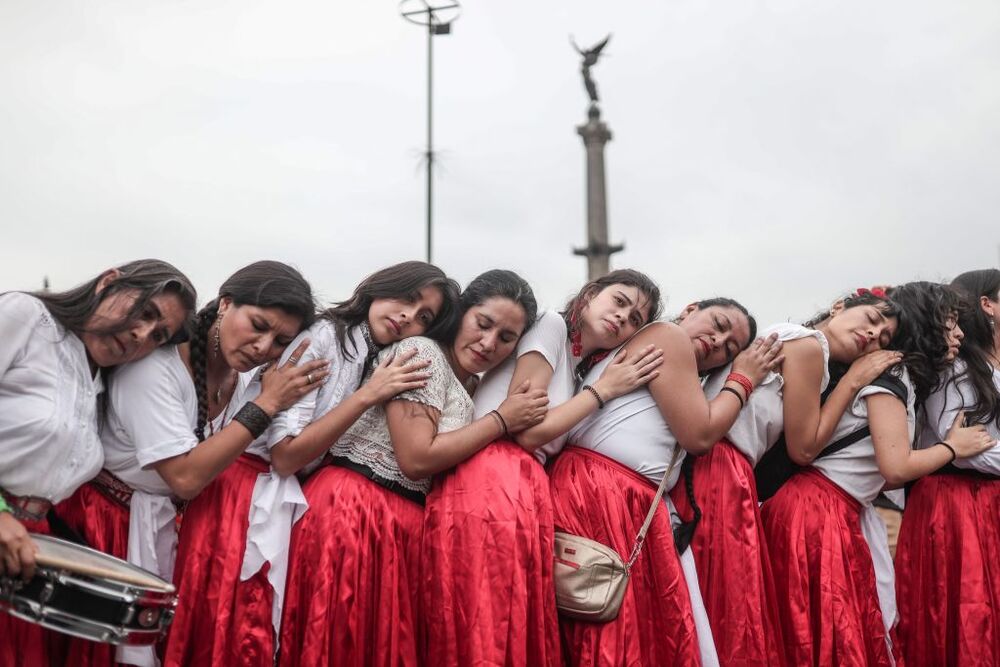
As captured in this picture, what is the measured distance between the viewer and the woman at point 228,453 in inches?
110

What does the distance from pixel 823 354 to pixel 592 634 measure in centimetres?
153

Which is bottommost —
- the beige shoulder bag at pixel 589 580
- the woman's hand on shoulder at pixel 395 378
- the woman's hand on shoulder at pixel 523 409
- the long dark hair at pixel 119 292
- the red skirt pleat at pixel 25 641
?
the red skirt pleat at pixel 25 641

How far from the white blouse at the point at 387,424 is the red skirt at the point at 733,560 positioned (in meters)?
1.10

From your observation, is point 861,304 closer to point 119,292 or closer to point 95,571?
point 119,292

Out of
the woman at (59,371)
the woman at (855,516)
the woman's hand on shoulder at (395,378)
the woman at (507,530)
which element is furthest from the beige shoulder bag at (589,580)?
the woman at (59,371)

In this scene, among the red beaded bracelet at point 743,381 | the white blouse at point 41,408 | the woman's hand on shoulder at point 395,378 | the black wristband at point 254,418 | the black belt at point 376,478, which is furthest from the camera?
the red beaded bracelet at point 743,381

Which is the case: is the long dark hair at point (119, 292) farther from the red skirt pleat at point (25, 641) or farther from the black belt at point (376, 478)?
the black belt at point (376, 478)

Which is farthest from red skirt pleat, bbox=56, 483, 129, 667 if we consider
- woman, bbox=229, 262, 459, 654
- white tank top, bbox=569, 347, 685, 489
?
white tank top, bbox=569, 347, 685, 489

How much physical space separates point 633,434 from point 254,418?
1.43m

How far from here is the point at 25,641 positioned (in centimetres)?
263

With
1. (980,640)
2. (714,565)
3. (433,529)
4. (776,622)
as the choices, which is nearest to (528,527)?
(433,529)

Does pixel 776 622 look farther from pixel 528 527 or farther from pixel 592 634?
Result: pixel 528 527

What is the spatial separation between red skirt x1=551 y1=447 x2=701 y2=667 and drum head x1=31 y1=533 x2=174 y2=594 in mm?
1440

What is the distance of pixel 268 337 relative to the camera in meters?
3.01
